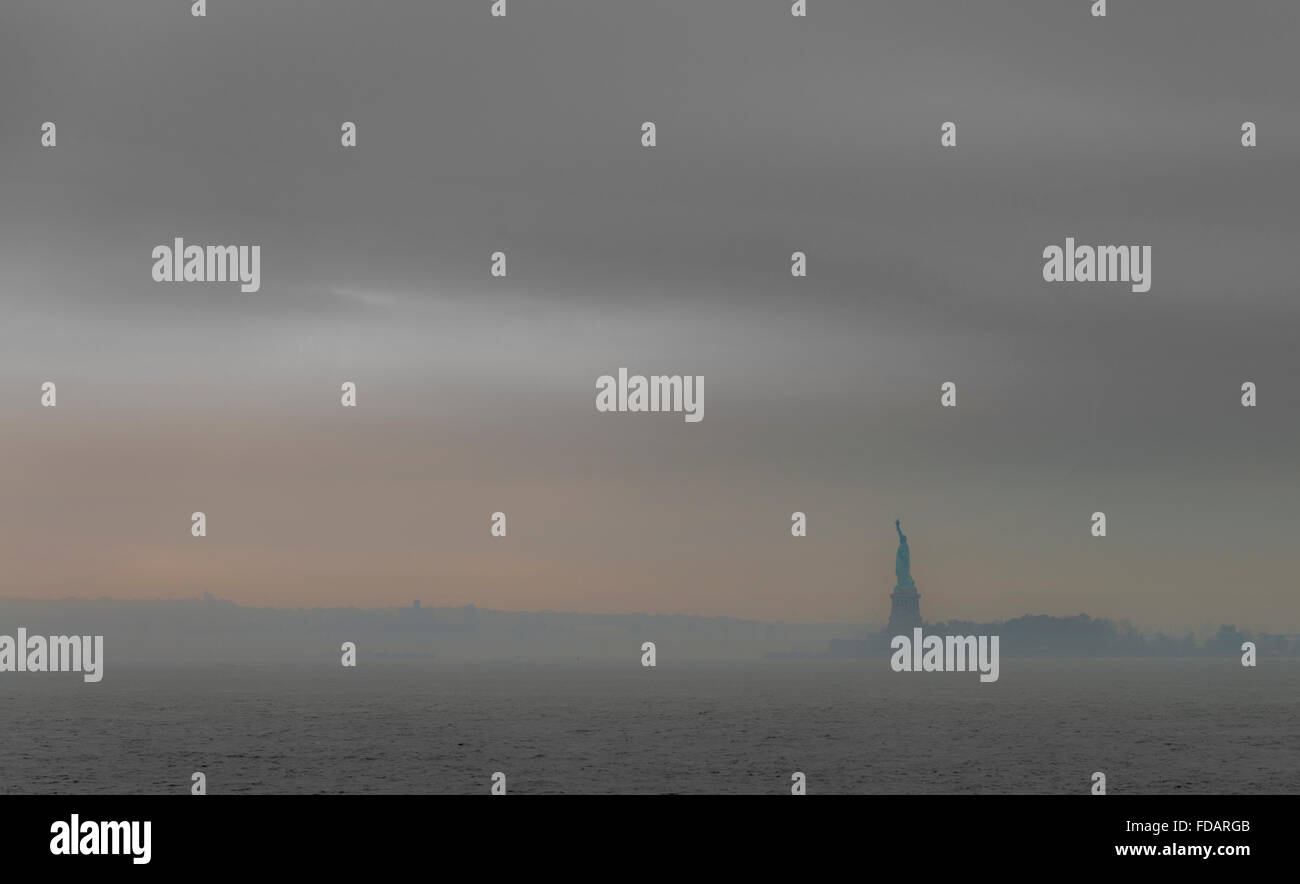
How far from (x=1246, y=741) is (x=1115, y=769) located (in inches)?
1745

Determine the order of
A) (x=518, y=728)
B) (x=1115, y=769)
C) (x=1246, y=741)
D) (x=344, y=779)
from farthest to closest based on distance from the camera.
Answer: (x=518, y=728), (x=1246, y=741), (x=1115, y=769), (x=344, y=779)

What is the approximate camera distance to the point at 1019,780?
118m
